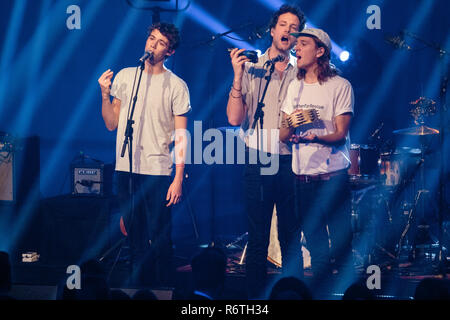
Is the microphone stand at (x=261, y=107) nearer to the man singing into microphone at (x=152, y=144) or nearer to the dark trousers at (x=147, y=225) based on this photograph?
the man singing into microphone at (x=152, y=144)

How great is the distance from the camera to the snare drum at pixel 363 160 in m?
6.20

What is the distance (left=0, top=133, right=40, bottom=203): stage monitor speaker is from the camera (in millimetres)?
5438

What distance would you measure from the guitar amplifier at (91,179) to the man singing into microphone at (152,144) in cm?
124

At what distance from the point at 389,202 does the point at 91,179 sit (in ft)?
11.5

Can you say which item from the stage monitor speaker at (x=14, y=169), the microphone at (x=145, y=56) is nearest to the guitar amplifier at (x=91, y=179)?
the stage monitor speaker at (x=14, y=169)

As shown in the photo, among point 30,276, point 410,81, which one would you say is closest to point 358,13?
point 410,81

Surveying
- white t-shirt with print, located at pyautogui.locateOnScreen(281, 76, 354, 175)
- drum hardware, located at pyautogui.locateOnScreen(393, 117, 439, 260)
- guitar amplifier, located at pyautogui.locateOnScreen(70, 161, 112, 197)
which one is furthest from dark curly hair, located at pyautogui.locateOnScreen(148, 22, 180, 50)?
drum hardware, located at pyautogui.locateOnScreen(393, 117, 439, 260)

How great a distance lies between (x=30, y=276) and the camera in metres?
5.09

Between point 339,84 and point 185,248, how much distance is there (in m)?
3.38

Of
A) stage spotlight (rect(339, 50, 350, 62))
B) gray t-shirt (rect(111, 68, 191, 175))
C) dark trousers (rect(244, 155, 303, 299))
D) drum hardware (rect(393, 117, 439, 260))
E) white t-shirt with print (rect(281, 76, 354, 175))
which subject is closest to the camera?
white t-shirt with print (rect(281, 76, 354, 175))

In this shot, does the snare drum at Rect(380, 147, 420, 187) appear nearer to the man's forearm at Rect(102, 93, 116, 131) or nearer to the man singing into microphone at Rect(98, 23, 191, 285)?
the man singing into microphone at Rect(98, 23, 191, 285)

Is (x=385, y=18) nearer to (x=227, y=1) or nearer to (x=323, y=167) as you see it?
(x=227, y=1)

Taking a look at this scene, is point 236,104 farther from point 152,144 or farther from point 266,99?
point 152,144
